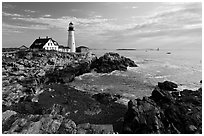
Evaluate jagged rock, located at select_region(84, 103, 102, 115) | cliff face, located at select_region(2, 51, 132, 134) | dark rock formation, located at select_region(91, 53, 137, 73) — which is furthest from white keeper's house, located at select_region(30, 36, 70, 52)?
jagged rock, located at select_region(84, 103, 102, 115)

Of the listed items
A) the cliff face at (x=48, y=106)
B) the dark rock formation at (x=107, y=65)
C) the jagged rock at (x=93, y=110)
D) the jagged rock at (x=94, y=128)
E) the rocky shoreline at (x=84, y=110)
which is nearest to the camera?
the rocky shoreline at (x=84, y=110)

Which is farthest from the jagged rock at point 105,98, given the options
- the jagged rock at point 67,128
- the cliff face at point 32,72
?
the cliff face at point 32,72

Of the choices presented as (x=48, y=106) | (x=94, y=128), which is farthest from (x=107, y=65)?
(x=94, y=128)

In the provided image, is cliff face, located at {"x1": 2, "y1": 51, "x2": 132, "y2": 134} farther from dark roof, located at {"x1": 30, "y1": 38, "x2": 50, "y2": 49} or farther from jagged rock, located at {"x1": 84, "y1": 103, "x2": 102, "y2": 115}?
dark roof, located at {"x1": 30, "y1": 38, "x2": 50, "y2": 49}

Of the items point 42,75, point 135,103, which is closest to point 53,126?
point 135,103

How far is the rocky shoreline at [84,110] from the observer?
11.2 meters

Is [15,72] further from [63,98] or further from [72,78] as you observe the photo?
[63,98]

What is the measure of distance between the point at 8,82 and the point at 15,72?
4.48 m

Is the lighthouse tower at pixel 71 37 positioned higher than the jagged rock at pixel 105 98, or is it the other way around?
the lighthouse tower at pixel 71 37

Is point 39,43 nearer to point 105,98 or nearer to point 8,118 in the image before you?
point 105,98

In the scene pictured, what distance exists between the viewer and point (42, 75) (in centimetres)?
2511

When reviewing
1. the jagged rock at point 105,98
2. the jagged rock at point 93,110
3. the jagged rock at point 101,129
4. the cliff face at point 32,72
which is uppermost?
the cliff face at point 32,72

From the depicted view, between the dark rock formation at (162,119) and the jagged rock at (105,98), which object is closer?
the dark rock formation at (162,119)

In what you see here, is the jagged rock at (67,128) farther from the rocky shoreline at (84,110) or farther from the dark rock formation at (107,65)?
the dark rock formation at (107,65)
